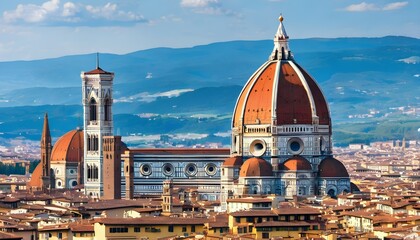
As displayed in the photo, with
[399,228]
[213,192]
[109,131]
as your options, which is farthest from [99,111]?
[399,228]

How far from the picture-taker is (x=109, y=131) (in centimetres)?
12781

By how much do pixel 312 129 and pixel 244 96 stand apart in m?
5.13

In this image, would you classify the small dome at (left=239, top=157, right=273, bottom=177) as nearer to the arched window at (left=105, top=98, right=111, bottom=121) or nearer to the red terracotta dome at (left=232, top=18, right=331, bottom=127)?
the red terracotta dome at (left=232, top=18, right=331, bottom=127)

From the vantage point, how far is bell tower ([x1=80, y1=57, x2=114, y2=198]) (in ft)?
413

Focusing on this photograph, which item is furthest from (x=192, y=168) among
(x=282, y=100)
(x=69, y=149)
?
(x=69, y=149)

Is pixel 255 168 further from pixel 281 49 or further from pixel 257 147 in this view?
pixel 281 49

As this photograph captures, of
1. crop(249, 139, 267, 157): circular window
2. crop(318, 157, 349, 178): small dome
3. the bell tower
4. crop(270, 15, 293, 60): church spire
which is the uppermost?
crop(270, 15, 293, 60): church spire

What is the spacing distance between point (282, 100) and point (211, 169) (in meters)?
8.34

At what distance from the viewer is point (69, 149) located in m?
134

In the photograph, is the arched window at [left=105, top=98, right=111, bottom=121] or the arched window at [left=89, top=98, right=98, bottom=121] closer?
the arched window at [left=89, top=98, right=98, bottom=121]

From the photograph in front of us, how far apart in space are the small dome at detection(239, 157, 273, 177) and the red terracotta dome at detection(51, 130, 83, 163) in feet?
72.6

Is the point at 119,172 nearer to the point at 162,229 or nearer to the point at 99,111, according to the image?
the point at 99,111

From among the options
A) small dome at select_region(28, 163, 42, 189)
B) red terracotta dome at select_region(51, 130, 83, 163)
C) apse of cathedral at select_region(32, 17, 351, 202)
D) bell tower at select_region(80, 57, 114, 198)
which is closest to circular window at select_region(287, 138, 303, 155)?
apse of cathedral at select_region(32, 17, 351, 202)

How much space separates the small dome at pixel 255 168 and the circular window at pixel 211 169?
8.60 metres
